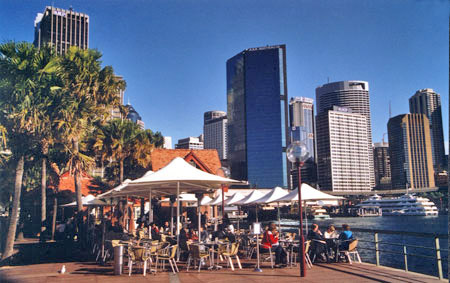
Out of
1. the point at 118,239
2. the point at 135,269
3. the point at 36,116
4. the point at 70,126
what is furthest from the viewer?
the point at 70,126

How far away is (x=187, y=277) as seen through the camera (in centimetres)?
1023

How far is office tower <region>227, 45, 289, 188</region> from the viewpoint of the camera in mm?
169625

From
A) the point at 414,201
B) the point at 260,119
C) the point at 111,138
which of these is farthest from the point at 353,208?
the point at 111,138

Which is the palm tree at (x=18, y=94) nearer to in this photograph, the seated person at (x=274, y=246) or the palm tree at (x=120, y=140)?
the seated person at (x=274, y=246)

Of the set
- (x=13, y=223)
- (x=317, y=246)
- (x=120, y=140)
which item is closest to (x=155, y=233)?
(x=13, y=223)

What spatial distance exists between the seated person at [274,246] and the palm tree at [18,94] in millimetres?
9451

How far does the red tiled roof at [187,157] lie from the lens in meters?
38.7

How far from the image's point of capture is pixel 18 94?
1628cm

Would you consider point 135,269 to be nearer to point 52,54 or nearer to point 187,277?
point 187,277

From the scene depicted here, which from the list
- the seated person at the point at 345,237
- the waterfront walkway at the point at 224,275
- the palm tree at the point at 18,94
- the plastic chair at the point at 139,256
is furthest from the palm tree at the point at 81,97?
the seated person at the point at 345,237

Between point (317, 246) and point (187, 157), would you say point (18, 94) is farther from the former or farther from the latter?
point (187, 157)

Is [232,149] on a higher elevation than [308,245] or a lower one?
higher

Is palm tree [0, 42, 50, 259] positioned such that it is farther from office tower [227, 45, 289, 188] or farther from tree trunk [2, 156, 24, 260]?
office tower [227, 45, 289, 188]

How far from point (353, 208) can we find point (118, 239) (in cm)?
15974
